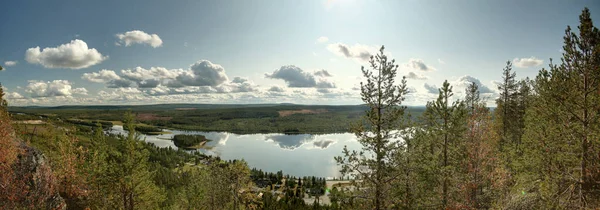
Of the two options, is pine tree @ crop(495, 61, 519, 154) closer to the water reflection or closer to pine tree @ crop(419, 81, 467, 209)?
pine tree @ crop(419, 81, 467, 209)

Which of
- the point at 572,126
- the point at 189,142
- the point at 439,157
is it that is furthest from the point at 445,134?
the point at 189,142

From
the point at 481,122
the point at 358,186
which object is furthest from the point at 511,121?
the point at 358,186

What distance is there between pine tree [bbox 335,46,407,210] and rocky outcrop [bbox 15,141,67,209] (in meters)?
19.7

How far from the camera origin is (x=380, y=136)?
12305mm

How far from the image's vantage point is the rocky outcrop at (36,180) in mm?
17797

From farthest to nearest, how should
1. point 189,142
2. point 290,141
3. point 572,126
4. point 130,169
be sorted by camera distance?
1. point 290,141
2. point 189,142
3. point 130,169
4. point 572,126

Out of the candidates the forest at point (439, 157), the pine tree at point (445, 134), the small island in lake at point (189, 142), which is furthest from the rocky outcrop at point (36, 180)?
the small island in lake at point (189, 142)

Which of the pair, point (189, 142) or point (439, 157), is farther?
point (189, 142)

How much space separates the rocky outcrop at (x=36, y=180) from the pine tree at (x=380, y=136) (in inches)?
776

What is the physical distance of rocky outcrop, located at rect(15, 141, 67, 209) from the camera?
1780 cm

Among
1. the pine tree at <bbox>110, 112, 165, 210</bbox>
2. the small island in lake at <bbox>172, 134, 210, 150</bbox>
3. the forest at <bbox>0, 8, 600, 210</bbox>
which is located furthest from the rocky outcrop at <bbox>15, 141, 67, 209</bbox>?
the small island in lake at <bbox>172, 134, 210, 150</bbox>

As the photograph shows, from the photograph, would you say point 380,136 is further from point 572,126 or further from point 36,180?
point 36,180

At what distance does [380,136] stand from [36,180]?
22.5 m

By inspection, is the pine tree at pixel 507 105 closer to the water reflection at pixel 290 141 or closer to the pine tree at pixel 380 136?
the pine tree at pixel 380 136
